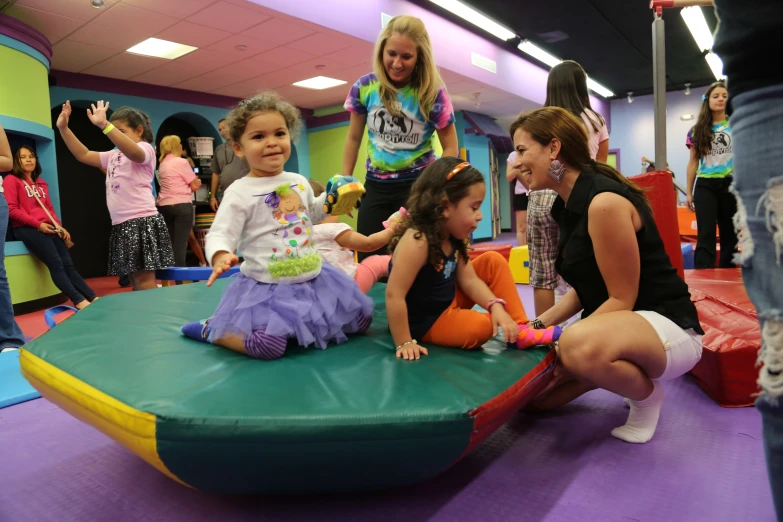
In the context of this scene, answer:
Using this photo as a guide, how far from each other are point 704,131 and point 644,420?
102 inches

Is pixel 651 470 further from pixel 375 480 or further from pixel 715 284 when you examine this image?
pixel 715 284

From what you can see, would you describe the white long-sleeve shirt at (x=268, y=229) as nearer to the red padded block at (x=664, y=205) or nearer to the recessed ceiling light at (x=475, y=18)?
the red padded block at (x=664, y=205)

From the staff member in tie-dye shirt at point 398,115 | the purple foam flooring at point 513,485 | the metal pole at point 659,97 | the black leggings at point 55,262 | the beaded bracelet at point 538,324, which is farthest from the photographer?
the black leggings at point 55,262

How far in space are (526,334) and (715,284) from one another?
61.0 inches

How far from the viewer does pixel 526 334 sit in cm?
159

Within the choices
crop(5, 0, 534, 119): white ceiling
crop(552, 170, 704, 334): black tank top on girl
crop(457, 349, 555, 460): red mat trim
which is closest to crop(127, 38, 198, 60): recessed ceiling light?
crop(5, 0, 534, 119): white ceiling

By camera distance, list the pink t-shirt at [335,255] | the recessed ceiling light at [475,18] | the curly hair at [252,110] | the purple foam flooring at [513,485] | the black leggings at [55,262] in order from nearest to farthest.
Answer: the purple foam flooring at [513,485] → the curly hair at [252,110] → the pink t-shirt at [335,255] → the black leggings at [55,262] → the recessed ceiling light at [475,18]

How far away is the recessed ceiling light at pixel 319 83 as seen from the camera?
7500 millimetres

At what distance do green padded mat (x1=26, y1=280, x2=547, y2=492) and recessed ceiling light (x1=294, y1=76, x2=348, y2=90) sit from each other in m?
6.59

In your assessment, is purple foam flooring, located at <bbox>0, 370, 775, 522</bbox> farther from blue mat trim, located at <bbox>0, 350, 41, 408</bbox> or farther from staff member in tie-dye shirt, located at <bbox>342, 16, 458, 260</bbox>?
staff member in tie-dye shirt, located at <bbox>342, 16, 458, 260</bbox>

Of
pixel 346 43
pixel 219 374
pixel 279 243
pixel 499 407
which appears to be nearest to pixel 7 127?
pixel 346 43

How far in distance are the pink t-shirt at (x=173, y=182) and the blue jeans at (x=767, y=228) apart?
4.82 metres

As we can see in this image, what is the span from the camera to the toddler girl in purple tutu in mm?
1559

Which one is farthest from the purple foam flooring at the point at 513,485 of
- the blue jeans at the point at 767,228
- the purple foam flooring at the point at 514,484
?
the blue jeans at the point at 767,228
